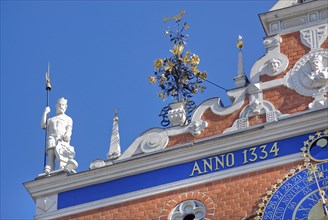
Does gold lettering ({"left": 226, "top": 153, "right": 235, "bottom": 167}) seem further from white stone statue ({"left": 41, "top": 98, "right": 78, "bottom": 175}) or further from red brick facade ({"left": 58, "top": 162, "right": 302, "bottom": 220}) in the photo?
white stone statue ({"left": 41, "top": 98, "right": 78, "bottom": 175})

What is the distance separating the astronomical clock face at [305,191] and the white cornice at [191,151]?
0.84ft

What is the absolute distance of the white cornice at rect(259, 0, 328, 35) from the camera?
2289 centimetres

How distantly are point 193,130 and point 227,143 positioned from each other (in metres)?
0.62

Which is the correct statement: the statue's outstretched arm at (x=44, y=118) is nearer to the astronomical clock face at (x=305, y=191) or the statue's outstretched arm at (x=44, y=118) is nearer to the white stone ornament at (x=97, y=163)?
Result: the white stone ornament at (x=97, y=163)

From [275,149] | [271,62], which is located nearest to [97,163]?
[275,149]

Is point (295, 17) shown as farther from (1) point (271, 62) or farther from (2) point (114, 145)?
(2) point (114, 145)

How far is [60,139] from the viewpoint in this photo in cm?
2348

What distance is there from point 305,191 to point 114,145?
120 inches

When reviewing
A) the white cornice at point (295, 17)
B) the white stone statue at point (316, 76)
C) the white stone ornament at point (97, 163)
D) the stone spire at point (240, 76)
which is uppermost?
the white cornice at point (295, 17)

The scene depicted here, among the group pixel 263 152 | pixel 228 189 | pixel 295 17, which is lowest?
pixel 228 189

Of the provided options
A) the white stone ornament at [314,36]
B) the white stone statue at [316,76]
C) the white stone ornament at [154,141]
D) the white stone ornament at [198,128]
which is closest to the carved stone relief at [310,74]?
the white stone statue at [316,76]

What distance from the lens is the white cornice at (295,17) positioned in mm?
22891

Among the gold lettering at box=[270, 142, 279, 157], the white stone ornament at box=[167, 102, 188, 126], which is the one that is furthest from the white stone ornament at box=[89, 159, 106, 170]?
the gold lettering at box=[270, 142, 279, 157]

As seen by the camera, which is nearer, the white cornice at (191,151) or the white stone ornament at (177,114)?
the white cornice at (191,151)
